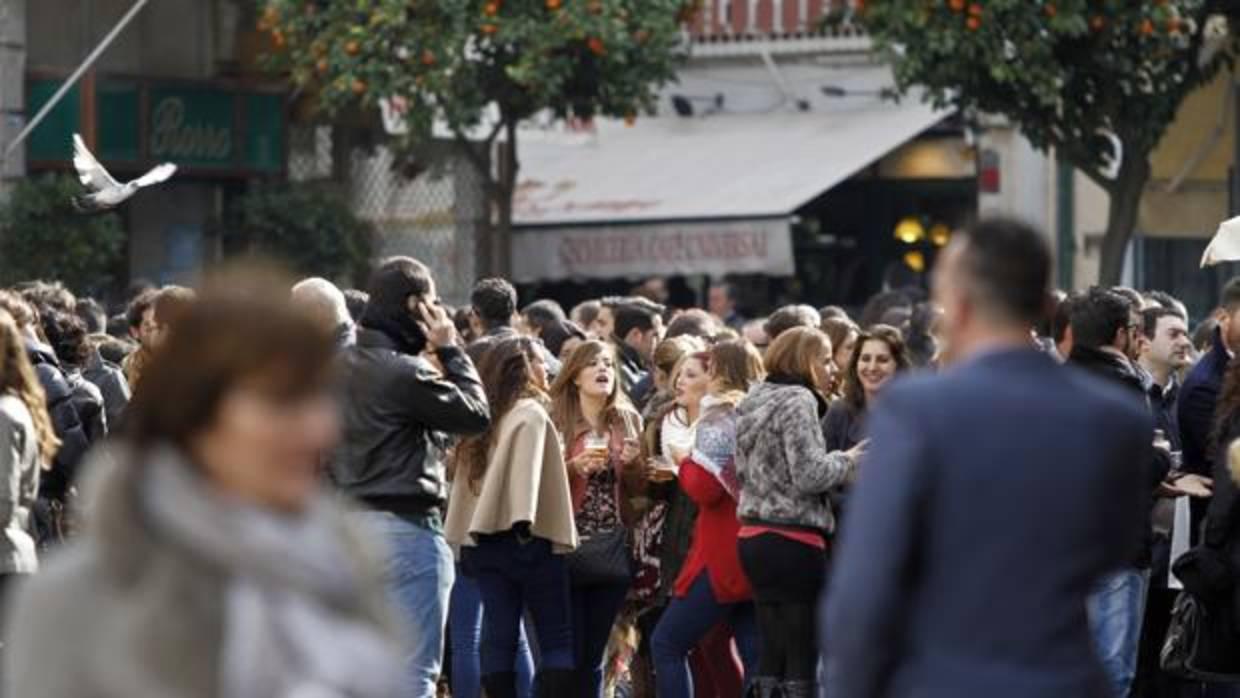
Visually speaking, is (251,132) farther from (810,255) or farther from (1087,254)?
(1087,254)

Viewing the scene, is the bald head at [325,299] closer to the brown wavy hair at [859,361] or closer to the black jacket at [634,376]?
the brown wavy hair at [859,361]

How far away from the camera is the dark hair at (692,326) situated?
14.3 m

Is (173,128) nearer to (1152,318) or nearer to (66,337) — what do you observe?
(66,337)

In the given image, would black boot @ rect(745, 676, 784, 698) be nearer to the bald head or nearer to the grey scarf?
the bald head

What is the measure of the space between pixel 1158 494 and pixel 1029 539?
594 cm

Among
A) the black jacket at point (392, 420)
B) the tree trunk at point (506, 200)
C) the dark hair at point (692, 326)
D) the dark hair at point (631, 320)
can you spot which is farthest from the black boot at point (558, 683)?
the tree trunk at point (506, 200)

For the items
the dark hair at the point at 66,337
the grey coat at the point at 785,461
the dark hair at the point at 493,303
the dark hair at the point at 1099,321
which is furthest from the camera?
the dark hair at the point at 493,303

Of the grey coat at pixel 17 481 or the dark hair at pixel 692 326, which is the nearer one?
the grey coat at pixel 17 481

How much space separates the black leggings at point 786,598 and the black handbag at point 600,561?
69cm

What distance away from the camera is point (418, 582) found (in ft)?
32.4

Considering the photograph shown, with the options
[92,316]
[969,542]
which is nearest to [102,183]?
[92,316]

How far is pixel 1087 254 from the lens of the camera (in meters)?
27.6

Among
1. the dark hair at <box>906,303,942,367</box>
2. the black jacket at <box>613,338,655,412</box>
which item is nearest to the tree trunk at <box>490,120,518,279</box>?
the dark hair at <box>906,303,942,367</box>

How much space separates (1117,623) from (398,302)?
2.90 m
